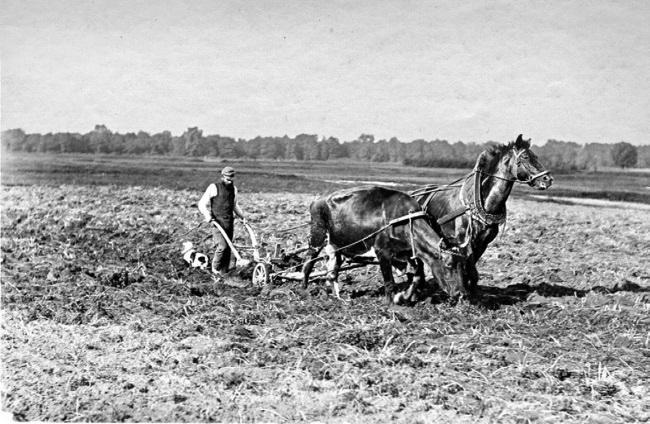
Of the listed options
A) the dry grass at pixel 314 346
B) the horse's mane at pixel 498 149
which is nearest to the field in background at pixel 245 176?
the dry grass at pixel 314 346

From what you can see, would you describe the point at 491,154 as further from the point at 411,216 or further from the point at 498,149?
the point at 411,216

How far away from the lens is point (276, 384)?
6.20 metres

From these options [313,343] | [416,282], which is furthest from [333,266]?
[313,343]

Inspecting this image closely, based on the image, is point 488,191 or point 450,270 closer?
point 450,270

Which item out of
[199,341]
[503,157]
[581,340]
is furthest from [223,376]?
[503,157]

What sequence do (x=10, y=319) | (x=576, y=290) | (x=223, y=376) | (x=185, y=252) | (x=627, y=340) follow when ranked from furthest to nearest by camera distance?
(x=185, y=252) → (x=576, y=290) → (x=10, y=319) → (x=627, y=340) → (x=223, y=376)

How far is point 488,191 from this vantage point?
9195 mm

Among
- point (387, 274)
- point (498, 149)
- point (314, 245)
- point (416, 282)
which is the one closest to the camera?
point (416, 282)

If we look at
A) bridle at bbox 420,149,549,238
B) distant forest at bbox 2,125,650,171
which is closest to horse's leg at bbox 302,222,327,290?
bridle at bbox 420,149,549,238

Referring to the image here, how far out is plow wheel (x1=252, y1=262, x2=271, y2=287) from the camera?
10312 millimetres

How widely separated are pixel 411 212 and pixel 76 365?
480cm

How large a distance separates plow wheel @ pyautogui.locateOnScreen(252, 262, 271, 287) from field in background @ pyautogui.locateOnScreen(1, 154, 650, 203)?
583 inches

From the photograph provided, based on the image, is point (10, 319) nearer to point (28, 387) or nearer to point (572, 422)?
point (28, 387)

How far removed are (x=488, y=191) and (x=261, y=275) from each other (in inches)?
156
